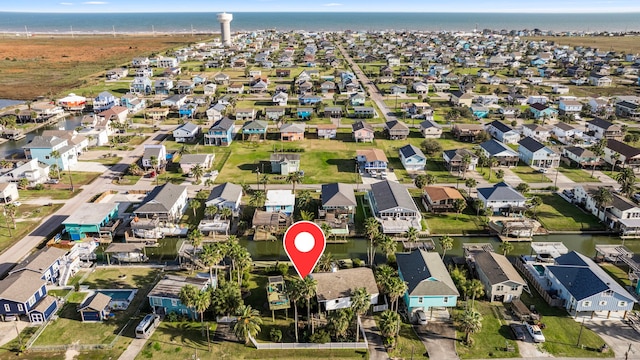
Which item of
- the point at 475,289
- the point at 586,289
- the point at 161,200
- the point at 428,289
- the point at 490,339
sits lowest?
the point at 490,339

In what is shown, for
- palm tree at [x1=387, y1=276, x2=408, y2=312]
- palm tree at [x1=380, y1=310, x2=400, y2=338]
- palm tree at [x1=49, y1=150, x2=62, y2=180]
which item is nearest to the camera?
palm tree at [x1=380, y1=310, x2=400, y2=338]

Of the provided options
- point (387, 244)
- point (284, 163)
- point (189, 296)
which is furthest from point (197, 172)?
point (387, 244)

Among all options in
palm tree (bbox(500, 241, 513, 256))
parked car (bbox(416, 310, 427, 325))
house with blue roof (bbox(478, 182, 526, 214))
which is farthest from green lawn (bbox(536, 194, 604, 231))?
parked car (bbox(416, 310, 427, 325))

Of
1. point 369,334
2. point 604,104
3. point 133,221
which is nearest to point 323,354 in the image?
point 369,334

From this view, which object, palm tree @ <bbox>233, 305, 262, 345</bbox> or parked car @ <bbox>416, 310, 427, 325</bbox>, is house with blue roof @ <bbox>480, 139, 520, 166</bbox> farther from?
palm tree @ <bbox>233, 305, 262, 345</bbox>

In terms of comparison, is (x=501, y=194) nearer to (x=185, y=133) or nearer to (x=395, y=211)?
(x=395, y=211)

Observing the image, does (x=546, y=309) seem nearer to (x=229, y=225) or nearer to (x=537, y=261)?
(x=537, y=261)

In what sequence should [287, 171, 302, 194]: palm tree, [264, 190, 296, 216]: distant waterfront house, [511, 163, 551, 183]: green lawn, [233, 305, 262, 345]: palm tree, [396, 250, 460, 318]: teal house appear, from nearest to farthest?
[233, 305, 262, 345]: palm tree → [396, 250, 460, 318]: teal house → [264, 190, 296, 216]: distant waterfront house → [287, 171, 302, 194]: palm tree → [511, 163, 551, 183]: green lawn
